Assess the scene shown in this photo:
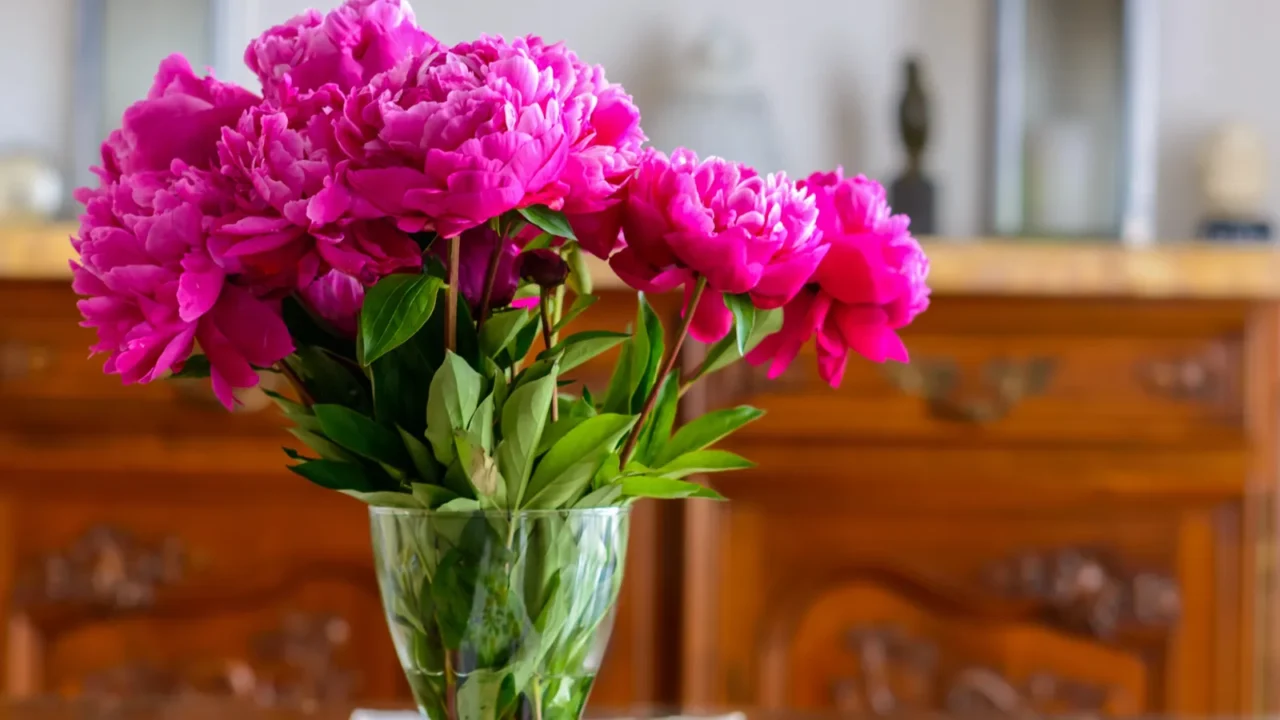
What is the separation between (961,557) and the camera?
1.49 meters

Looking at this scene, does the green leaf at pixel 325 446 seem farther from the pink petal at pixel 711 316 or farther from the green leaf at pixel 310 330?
the pink petal at pixel 711 316

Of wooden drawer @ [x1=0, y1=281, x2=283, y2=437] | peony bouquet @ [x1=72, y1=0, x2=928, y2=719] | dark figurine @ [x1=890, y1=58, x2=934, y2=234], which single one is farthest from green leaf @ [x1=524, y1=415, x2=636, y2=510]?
dark figurine @ [x1=890, y1=58, x2=934, y2=234]

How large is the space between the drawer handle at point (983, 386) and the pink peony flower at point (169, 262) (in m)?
1.11

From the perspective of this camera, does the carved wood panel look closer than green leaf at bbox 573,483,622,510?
No

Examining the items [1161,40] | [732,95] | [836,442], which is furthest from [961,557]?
[1161,40]

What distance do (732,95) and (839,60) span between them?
0.20 meters

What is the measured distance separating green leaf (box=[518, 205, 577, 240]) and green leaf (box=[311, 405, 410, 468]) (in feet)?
0.31

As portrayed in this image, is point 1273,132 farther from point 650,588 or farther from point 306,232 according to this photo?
point 306,232

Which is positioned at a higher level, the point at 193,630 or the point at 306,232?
the point at 306,232

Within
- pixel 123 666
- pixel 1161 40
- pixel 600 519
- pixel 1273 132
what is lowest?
pixel 123 666

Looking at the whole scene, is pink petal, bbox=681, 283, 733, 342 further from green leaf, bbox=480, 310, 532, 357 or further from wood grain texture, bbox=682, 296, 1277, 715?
wood grain texture, bbox=682, 296, 1277, 715

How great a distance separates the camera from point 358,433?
1.51 ft

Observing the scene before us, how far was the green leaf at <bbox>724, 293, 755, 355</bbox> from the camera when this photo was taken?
0.46 metres

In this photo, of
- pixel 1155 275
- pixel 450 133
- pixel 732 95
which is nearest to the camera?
pixel 450 133
